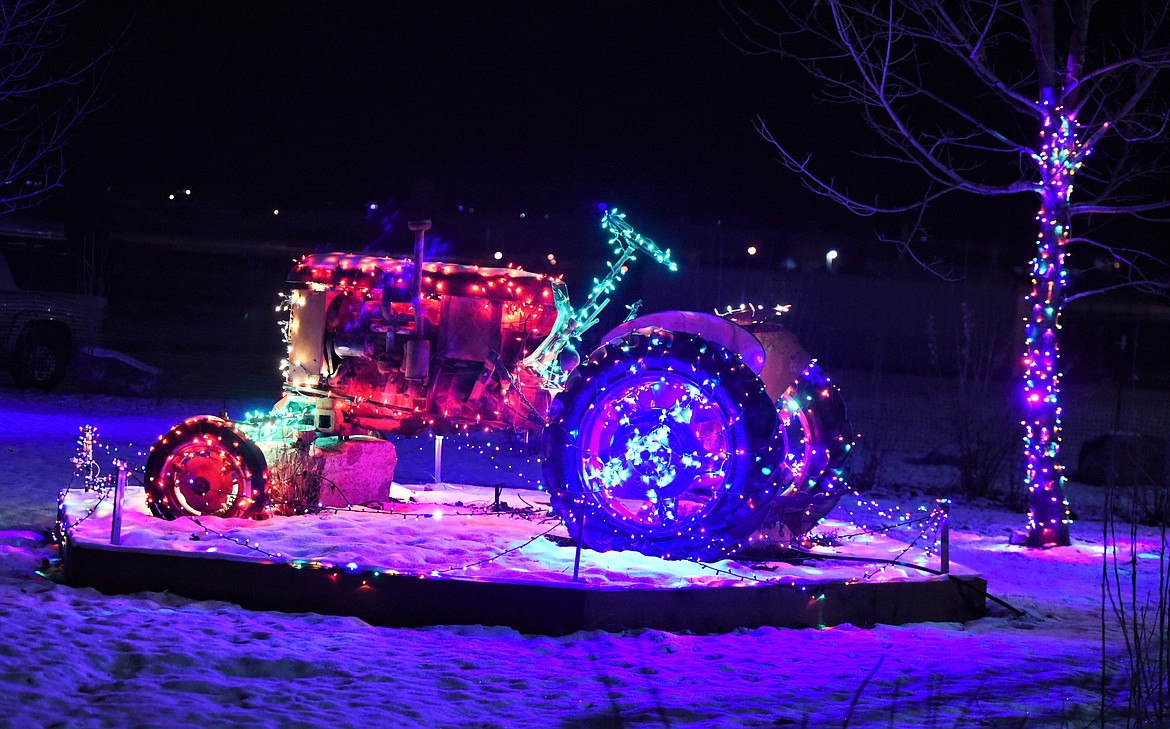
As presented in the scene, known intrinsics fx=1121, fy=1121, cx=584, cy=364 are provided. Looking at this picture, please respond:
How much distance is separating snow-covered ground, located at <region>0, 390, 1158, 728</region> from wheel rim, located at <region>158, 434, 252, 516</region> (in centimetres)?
106

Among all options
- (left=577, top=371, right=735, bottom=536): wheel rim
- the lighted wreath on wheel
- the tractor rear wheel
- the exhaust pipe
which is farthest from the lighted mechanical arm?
the lighted wreath on wheel

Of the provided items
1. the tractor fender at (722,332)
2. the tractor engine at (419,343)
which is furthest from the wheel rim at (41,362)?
the tractor fender at (722,332)

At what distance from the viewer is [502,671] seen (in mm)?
6250

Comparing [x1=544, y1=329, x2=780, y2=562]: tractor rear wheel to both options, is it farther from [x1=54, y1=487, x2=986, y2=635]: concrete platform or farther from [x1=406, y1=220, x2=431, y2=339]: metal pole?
[x1=406, y1=220, x2=431, y2=339]: metal pole

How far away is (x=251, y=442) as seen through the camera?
930cm

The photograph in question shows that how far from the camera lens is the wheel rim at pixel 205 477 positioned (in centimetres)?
920

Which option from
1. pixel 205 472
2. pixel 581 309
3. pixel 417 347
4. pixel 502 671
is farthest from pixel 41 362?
pixel 502 671

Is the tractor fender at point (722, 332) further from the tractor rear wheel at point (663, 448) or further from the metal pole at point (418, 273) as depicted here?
the metal pole at point (418, 273)

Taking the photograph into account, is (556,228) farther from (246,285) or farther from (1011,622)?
(1011,622)

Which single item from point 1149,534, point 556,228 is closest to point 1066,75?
point 1149,534

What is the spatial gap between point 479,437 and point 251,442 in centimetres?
989

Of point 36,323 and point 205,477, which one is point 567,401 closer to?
point 205,477

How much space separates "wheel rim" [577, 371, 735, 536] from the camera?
845 centimetres

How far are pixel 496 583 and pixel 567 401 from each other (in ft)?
6.05
